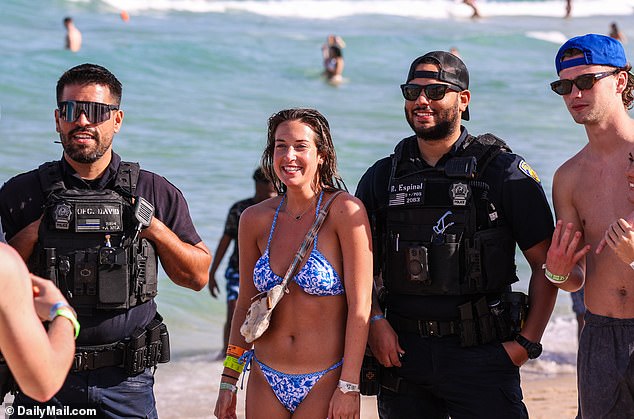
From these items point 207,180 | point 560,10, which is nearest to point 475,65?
point 207,180

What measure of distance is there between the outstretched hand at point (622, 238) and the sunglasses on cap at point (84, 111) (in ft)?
7.27

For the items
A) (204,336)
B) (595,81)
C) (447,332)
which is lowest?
(204,336)

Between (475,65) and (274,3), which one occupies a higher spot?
(274,3)

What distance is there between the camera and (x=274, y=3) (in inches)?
1501

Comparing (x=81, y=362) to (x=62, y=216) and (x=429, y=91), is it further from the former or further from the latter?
(x=429, y=91)

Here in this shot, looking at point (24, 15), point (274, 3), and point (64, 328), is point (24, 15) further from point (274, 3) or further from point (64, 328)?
point (64, 328)

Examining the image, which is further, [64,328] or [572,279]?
[572,279]

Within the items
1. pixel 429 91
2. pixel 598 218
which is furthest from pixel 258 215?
pixel 598 218

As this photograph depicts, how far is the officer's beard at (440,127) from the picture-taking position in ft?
16.4

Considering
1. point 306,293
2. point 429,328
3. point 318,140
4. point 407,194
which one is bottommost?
point 429,328

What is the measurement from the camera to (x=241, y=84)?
79.1 ft

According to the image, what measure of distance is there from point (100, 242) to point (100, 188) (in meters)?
0.26

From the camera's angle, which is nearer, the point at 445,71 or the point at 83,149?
the point at 83,149

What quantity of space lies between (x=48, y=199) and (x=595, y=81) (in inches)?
93.9
